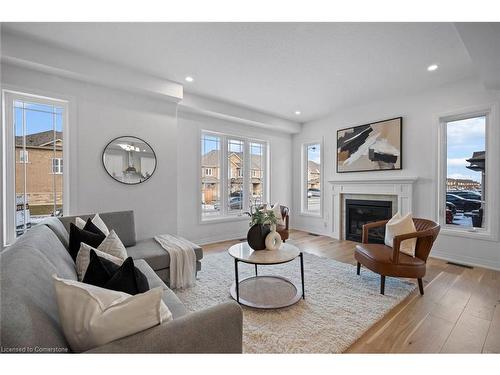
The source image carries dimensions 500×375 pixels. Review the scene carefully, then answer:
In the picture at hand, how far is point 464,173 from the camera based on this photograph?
3.49 meters

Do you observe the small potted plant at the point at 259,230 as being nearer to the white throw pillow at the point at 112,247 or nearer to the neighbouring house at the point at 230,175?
the white throw pillow at the point at 112,247

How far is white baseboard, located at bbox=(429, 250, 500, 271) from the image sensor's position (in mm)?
3158

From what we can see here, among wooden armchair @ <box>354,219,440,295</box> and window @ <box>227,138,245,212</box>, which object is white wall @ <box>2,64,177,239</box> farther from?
wooden armchair @ <box>354,219,440,295</box>

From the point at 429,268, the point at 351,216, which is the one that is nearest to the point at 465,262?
the point at 429,268

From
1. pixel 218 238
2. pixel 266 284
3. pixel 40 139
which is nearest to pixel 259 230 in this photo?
pixel 266 284

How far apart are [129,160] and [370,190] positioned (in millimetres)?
4179

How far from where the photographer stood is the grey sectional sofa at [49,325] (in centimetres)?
73

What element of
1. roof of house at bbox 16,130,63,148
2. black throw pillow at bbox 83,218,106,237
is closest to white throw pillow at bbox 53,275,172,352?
black throw pillow at bbox 83,218,106,237

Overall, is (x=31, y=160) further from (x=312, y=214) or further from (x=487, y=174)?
(x=487, y=174)

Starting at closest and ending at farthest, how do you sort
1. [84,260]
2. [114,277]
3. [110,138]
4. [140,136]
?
[114,277]
[84,260]
[110,138]
[140,136]

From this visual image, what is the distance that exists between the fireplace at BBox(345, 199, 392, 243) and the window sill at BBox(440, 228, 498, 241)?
80 cm

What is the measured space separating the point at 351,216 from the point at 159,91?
4179 mm

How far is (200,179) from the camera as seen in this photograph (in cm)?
439
